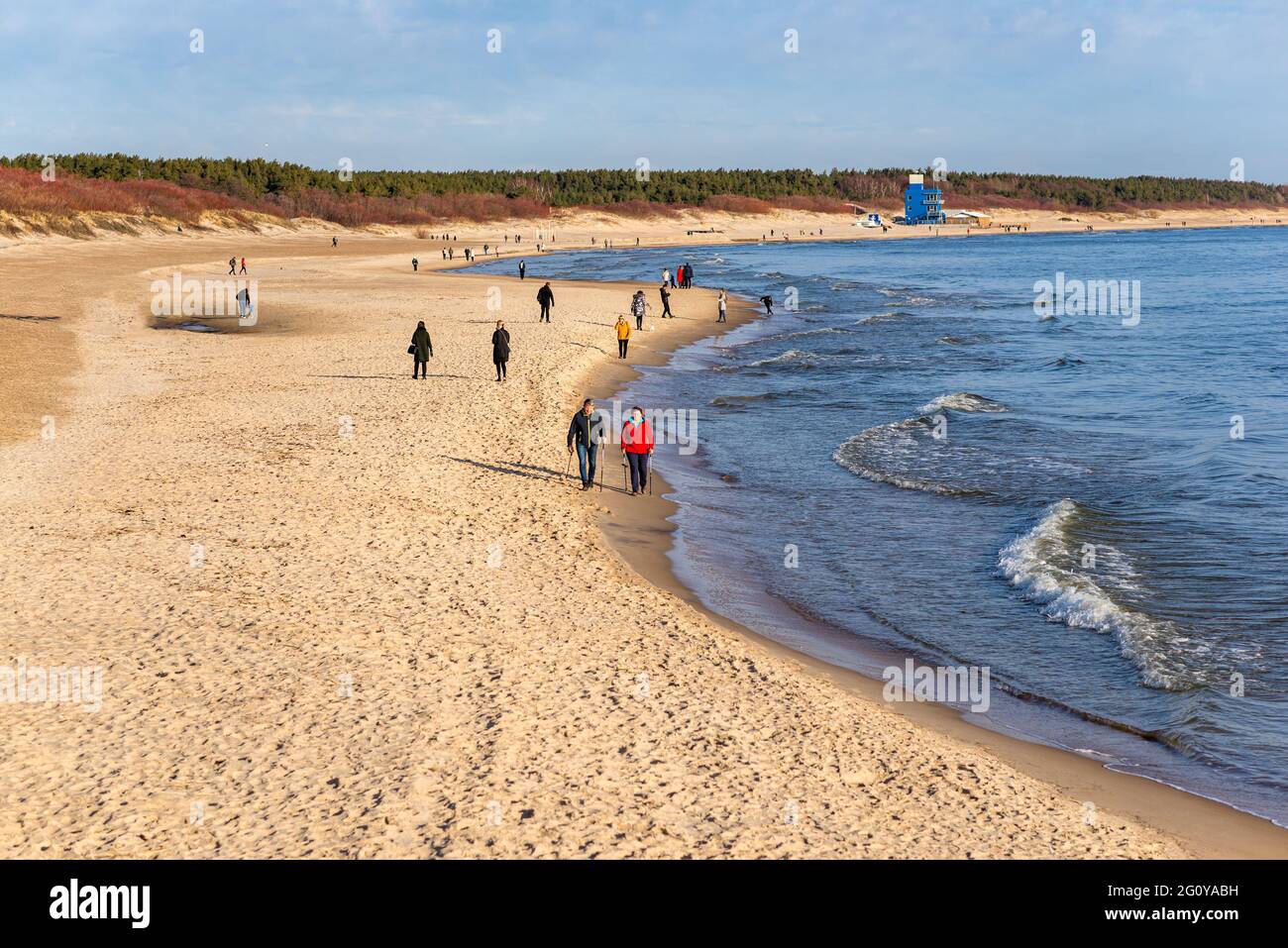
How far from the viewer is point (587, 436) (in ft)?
57.5

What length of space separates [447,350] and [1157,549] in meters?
20.6

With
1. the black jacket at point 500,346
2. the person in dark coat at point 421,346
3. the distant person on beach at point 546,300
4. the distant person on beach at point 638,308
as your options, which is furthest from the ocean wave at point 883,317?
the person in dark coat at point 421,346

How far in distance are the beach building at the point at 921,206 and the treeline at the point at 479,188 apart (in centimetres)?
639

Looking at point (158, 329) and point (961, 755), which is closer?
point (961, 755)

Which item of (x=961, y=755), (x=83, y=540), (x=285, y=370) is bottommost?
(x=961, y=755)

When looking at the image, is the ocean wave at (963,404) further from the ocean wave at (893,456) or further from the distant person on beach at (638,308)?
the distant person on beach at (638,308)

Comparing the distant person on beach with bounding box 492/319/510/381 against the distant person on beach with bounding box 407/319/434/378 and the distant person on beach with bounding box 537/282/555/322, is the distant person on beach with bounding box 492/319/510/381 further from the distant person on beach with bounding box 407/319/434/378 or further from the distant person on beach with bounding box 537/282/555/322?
the distant person on beach with bounding box 537/282/555/322

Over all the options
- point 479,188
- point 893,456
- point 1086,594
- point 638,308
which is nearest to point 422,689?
point 1086,594

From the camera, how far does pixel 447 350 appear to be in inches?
1233

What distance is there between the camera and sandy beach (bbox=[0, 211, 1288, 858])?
753 centimetres

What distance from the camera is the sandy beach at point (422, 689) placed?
7531mm

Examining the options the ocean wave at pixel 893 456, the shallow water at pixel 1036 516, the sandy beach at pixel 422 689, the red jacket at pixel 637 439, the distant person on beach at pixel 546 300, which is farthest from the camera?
the distant person on beach at pixel 546 300
